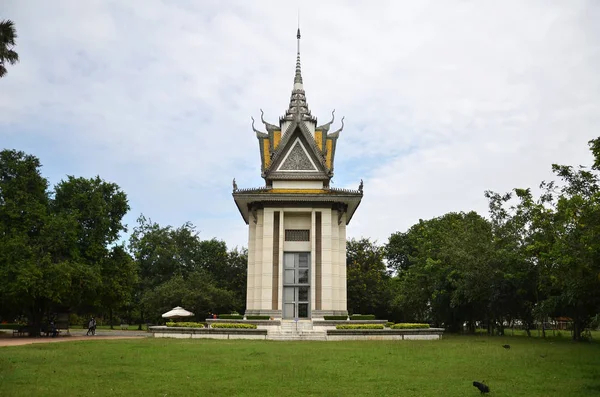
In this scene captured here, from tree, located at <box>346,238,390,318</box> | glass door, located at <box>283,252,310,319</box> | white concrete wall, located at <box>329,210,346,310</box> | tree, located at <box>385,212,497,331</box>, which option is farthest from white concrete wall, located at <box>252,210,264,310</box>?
tree, located at <box>346,238,390,318</box>

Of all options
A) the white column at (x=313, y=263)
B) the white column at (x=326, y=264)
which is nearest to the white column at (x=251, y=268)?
the white column at (x=313, y=263)

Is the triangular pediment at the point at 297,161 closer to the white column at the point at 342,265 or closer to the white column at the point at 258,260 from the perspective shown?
the white column at the point at 258,260

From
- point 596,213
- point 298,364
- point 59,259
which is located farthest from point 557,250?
point 59,259

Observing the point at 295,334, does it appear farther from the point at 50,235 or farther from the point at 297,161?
the point at 50,235

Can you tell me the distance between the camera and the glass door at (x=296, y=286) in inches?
1446

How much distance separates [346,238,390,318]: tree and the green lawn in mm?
30583

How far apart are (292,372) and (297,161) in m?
26.5

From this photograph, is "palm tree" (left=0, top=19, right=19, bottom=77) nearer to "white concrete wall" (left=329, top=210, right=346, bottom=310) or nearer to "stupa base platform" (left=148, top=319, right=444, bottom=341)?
"stupa base platform" (left=148, top=319, right=444, bottom=341)

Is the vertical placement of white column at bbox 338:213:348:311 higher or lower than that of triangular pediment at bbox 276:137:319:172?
lower

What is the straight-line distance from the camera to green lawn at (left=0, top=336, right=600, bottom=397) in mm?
11328

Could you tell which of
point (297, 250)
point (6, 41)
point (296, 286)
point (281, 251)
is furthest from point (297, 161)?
point (6, 41)

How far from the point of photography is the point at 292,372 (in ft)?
45.5

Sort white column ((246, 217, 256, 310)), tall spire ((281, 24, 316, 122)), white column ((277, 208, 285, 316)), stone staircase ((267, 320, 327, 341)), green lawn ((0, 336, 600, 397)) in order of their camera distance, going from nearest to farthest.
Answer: green lawn ((0, 336, 600, 397)) < stone staircase ((267, 320, 327, 341)) < white column ((277, 208, 285, 316)) < white column ((246, 217, 256, 310)) < tall spire ((281, 24, 316, 122))

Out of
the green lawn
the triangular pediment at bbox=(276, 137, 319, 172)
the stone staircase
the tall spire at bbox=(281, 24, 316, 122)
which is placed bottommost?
the green lawn
